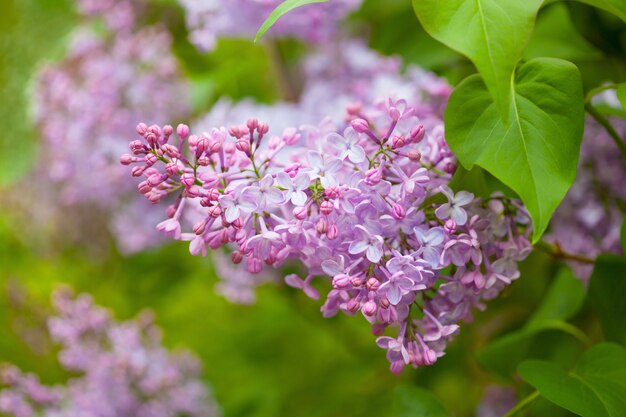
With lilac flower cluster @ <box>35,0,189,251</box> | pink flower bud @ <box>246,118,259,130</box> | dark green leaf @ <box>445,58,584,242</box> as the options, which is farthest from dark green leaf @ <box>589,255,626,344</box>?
lilac flower cluster @ <box>35,0,189,251</box>

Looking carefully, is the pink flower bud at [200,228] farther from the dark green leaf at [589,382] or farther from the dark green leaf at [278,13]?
the dark green leaf at [589,382]

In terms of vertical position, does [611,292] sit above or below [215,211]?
below

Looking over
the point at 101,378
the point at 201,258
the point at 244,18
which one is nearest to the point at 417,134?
the point at 244,18

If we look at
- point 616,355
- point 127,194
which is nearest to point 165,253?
point 127,194

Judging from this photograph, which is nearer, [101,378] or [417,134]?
[417,134]

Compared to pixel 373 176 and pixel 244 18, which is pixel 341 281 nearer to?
pixel 373 176

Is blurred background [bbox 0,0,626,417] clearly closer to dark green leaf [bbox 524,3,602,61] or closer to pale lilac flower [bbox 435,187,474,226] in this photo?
dark green leaf [bbox 524,3,602,61]

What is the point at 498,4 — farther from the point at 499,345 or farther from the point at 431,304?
the point at 499,345

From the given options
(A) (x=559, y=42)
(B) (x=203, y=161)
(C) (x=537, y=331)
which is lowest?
(C) (x=537, y=331)
